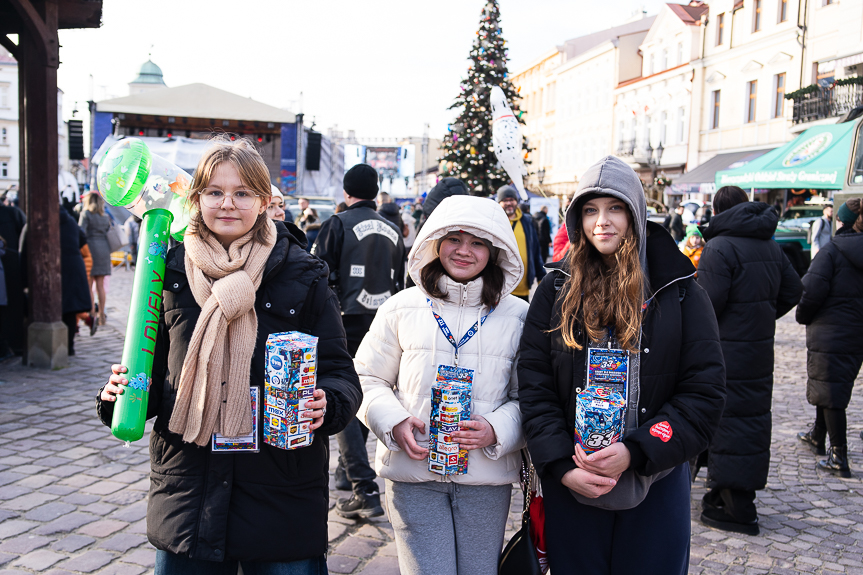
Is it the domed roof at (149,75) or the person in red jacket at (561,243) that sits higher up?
the domed roof at (149,75)

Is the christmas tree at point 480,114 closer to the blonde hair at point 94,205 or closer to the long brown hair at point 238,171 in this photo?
the blonde hair at point 94,205

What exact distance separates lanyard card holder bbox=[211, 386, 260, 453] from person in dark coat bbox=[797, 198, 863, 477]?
4.38 m

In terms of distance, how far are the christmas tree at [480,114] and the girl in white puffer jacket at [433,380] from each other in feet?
64.7

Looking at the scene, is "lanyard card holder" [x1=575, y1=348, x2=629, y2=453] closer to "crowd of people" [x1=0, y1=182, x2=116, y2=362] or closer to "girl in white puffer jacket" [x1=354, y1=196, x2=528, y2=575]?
"girl in white puffer jacket" [x1=354, y1=196, x2=528, y2=575]

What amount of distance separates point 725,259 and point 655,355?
2.12 metres

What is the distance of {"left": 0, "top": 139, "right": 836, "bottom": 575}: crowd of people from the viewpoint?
6.96 ft

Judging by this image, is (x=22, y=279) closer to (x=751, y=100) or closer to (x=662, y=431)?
(x=662, y=431)

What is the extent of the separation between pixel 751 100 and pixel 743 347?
102 feet

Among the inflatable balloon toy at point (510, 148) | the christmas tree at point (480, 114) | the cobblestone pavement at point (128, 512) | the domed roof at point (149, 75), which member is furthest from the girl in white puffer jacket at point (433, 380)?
the domed roof at point (149, 75)

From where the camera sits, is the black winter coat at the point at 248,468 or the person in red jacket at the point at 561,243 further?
the person in red jacket at the point at 561,243

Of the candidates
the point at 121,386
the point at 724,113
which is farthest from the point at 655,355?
the point at 724,113

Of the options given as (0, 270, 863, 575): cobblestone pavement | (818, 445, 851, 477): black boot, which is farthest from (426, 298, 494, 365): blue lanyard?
(818, 445, 851, 477): black boot

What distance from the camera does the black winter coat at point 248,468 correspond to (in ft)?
6.92

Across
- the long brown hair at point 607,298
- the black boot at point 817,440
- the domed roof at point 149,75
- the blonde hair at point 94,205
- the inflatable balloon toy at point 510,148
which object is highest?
the domed roof at point 149,75
